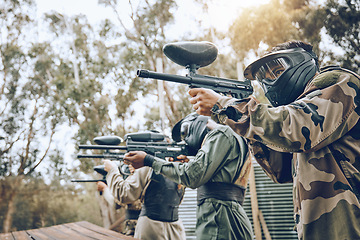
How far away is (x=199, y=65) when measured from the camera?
213 cm

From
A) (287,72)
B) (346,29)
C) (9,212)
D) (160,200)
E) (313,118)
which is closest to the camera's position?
(313,118)

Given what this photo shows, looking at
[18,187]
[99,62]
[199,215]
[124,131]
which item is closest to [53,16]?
[99,62]

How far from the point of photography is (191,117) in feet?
10.7

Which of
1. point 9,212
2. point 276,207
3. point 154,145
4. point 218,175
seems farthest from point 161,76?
point 9,212

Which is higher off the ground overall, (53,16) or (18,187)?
(53,16)

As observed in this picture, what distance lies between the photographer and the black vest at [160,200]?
358 centimetres

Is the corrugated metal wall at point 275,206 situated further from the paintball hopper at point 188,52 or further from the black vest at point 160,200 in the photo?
the paintball hopper at point 188,52

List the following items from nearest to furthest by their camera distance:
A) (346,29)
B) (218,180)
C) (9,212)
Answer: (218,180)
(346,29)
(9,212)

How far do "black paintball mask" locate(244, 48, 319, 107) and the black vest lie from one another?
1988 mm

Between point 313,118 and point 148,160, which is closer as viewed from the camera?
point 313,118

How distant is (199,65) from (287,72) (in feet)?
1.84

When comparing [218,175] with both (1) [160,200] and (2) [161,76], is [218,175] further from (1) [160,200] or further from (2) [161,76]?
(1) [160,200]

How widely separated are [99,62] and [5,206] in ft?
30.1

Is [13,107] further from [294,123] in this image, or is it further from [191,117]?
[294,123]
